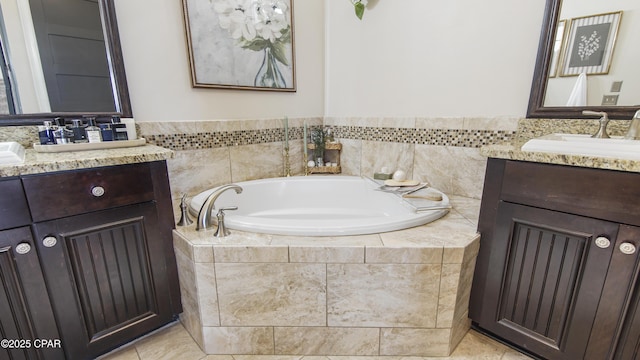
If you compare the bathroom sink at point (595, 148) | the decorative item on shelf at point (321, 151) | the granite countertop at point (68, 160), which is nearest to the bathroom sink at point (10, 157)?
the granite countertop at point (68, 160)

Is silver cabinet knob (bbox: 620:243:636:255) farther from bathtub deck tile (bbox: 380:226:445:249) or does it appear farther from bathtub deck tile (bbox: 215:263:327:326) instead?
bathtub deck tile (bbox: 215:263:327:326)

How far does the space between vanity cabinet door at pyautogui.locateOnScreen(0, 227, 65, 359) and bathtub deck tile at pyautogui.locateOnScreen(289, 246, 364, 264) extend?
37.1 inches

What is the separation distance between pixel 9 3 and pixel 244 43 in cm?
110

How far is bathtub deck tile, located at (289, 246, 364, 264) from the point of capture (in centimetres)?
116

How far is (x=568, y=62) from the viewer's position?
1349 millimetres

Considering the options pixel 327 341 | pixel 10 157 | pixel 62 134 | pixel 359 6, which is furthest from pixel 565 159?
pixel 62 134

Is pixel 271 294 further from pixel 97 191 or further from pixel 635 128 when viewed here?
pixel 635 128

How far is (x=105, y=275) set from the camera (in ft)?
3.92

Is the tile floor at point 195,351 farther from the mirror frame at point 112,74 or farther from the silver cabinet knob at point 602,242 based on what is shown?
the mirror frame at point 112,74

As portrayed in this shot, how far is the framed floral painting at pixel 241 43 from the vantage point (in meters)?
1.73

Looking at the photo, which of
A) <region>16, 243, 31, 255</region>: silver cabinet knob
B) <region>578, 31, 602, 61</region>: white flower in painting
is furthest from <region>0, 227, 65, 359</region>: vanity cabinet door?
<region>578, 31, 602, 61</region>: white flower in painting

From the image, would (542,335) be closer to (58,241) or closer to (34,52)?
(58,241)

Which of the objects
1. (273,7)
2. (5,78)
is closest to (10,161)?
(5,78)

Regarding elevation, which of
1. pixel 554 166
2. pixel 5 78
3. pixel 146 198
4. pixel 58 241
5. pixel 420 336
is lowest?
pixel 420 336
